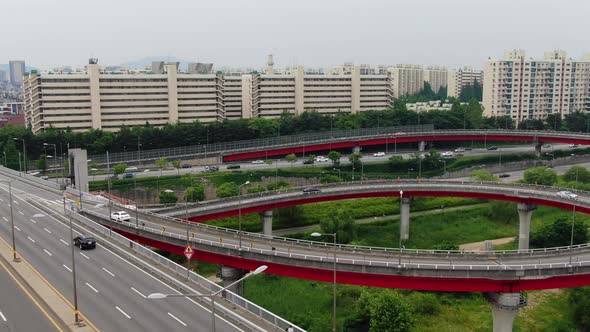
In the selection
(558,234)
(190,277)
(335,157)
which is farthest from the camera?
(335,157)

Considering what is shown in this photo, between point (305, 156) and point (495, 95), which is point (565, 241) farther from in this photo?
point (495, 95)

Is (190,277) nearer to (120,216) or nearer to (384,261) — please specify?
(384,261)

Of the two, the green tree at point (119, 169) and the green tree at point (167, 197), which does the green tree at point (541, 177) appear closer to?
the green tree at point (167, 197)

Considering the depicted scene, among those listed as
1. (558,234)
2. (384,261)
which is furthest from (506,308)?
(558,234)

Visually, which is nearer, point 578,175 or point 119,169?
point 119,169

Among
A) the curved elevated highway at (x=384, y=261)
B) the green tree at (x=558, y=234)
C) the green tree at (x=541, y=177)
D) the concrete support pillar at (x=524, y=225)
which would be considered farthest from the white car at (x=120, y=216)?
the green tree at (x=541, y=177)

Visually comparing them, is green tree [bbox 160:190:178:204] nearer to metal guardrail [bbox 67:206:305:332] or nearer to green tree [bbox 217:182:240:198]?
green tree [bbox 217:182:240:198]

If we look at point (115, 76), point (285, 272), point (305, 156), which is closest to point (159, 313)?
point (285, 272)
